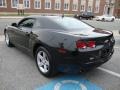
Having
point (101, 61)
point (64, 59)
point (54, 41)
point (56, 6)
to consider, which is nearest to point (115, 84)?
point (101, 61)

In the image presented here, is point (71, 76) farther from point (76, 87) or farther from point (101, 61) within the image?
point (101, 61)

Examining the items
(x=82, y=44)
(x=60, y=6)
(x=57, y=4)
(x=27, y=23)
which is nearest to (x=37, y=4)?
(x=57, y=4)

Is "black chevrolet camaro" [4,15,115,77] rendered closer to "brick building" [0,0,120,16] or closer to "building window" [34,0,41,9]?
"brick building" [0,0,120,16]

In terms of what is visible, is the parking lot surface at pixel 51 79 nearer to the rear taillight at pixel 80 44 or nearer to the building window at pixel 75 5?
the rear taillight at pixel 80 44

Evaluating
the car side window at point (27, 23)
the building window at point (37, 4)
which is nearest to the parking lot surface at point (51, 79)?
the car side window at point (27, 23)

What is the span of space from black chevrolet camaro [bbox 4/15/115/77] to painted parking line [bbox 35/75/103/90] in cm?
28

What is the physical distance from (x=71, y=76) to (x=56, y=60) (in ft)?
2.44

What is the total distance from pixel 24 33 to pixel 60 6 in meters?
37.5

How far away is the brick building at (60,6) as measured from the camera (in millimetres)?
36312

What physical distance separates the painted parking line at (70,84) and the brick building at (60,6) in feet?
103

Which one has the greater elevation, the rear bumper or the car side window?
the car side window

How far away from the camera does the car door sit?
495 centimetres

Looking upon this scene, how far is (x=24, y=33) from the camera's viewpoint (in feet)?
16.7

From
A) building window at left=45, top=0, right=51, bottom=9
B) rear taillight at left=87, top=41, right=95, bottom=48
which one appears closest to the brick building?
building window at left=45, top=0, right=51, bottom=9
